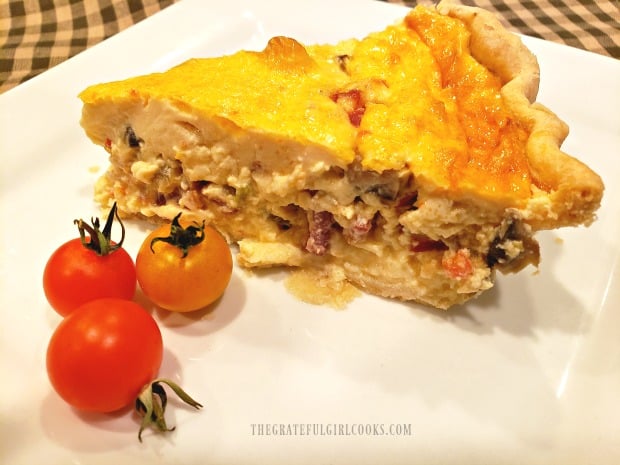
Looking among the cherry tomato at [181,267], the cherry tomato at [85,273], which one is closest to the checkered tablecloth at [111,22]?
the cherry tomato at [85,273]

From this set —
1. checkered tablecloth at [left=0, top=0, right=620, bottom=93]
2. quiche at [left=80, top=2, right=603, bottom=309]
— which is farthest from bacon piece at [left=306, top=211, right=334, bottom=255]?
checkered tablecloth at [left=0, top=0, right=620, bottom=93]

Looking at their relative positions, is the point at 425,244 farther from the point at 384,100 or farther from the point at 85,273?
the point at 85,273

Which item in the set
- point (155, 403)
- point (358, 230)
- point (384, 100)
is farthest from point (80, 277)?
point (384, 100)

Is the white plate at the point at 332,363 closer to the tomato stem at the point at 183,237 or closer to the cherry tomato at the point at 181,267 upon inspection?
the cherry tomato at the point at 181,267

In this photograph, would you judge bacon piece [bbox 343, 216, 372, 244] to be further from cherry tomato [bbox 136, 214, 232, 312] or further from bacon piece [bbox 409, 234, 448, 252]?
cherry tomato [bbox 136, 214, 232, 312]

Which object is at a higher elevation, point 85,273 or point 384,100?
point 384,100
